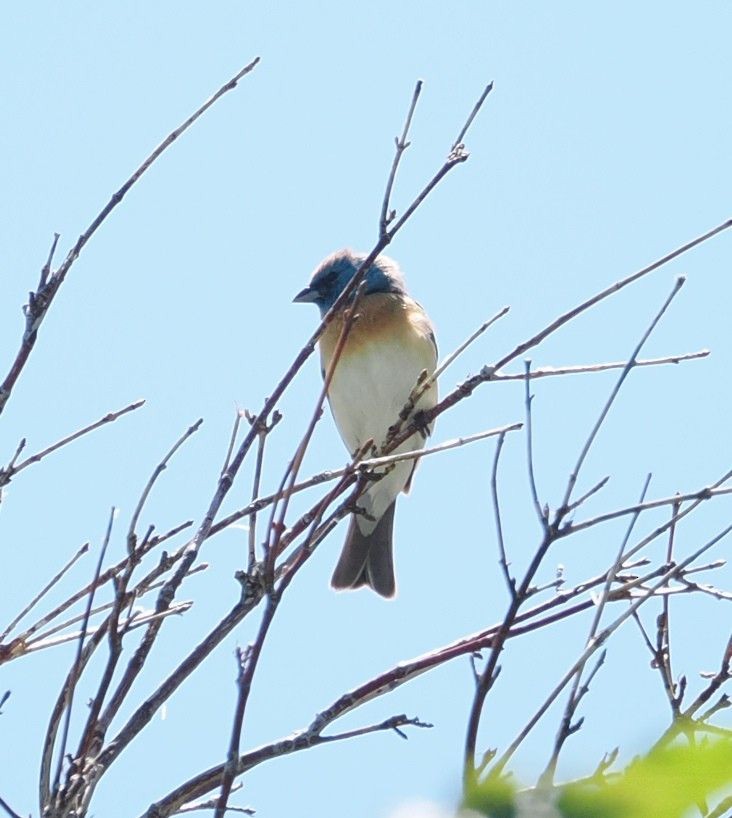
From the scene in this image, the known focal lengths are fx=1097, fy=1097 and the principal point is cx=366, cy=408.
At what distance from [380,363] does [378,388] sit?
161mm

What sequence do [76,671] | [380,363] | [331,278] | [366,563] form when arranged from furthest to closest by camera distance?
[331,278], [366,563], [380,363], [76,671]

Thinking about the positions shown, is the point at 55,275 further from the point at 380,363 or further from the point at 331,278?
the point at 331,278

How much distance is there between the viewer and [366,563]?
7.31 m

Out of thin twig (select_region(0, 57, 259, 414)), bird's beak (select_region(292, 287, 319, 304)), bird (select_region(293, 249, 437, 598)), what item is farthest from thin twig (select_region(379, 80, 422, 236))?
bird's beak (select_region(292, 287, 319, 304))

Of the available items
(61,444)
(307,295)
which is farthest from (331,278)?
(61,444)

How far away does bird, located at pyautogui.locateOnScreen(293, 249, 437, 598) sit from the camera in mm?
6859

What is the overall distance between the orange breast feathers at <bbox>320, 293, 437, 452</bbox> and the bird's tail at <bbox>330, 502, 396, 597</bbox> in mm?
755

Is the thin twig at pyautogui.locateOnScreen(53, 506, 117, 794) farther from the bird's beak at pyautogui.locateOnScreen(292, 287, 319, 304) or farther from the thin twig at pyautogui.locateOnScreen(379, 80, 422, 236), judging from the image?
the bird's beak at pyautogui.locateOnScreen(292, 287, 319, 304)

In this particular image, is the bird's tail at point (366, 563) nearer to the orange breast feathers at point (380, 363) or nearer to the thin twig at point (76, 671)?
the orange breast feathers at point (380, 363)

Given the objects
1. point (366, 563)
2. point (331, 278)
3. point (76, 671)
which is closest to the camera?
point (76, 671)

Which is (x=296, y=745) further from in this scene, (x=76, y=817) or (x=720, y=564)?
(x=720, y=564)

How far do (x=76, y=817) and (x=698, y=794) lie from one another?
1918 millimetres

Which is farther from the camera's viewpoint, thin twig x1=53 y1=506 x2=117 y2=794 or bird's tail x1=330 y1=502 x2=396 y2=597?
bird's tail x1=330 y1=502 x2=396 y2=597

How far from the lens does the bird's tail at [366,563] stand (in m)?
7.23
